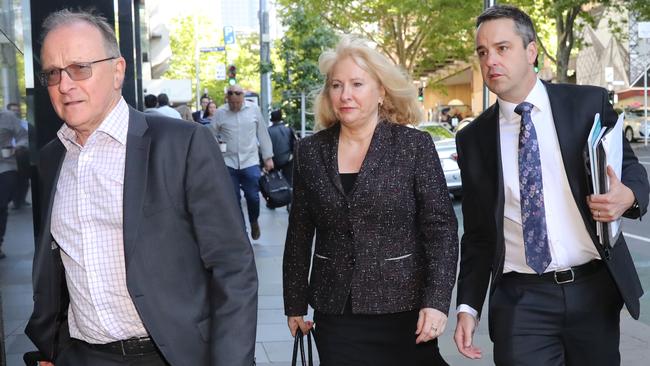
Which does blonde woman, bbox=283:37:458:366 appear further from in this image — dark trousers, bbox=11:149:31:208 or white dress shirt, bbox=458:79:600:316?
dark trousers, bbox=11:149:31:208

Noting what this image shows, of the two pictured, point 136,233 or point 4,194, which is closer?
point 136,233

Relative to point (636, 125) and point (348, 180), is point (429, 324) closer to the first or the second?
point (348, 180)

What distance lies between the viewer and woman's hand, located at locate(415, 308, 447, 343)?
3.71 metres

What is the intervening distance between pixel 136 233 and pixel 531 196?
5.27ft

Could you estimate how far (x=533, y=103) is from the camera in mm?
3826

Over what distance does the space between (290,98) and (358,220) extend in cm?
1981

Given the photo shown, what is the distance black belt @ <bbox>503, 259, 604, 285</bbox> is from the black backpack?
27.4 feet

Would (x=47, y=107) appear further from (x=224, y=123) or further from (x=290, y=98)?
(x=290, y=98)

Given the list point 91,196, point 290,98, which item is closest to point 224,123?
point 91,196

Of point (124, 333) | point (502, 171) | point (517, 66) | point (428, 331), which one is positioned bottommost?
point (428, 331)

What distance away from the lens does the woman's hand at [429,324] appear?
3.71 m

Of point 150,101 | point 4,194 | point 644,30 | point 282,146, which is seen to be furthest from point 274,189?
point 644,30

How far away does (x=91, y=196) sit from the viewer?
2879mm

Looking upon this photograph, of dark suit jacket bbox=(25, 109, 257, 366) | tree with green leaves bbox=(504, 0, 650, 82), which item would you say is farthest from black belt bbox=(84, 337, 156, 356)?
tree with green leaves bbox=(504, 0, 650, 82)
